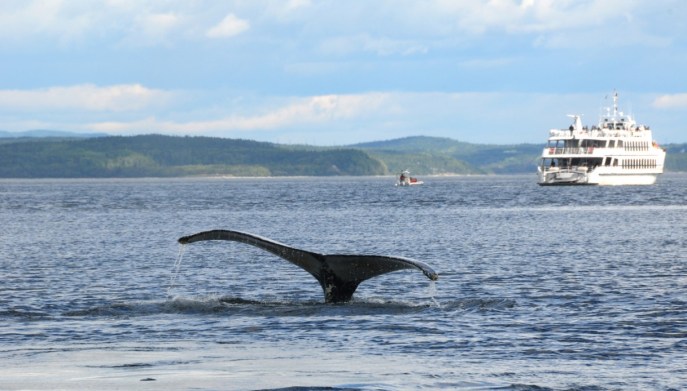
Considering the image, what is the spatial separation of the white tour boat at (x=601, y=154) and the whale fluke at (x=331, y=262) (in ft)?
500

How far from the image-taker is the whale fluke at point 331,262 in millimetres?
23578

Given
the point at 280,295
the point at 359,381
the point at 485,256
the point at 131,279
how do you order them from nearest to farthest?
the point at 359,381 < the point at 280,295 < the point at 131,279 < the point at 485,256

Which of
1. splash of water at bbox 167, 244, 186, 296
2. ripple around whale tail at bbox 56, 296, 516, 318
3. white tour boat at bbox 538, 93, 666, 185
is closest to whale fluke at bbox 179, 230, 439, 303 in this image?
ripple around whale tail at bbox 56, 296, 516, 318

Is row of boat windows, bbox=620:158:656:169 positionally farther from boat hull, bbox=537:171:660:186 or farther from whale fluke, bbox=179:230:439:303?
whale fluke, bbox=179:230:439:303

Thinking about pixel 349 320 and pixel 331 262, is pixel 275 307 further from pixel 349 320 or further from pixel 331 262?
pixel 331 262

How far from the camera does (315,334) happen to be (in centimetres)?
2380

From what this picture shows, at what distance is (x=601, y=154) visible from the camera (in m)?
179

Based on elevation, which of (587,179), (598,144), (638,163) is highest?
(598,144)

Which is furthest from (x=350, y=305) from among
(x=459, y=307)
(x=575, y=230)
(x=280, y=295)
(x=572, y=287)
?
(x=575, y=230)

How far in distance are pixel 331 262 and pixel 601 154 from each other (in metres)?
158

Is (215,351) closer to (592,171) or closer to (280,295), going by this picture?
(280,295)

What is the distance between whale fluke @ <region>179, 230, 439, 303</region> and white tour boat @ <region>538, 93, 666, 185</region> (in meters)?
152

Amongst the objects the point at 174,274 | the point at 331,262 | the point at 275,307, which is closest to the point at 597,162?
the point at 174,274

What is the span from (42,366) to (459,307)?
38.2 ft
